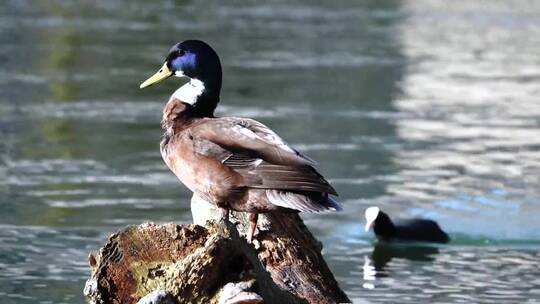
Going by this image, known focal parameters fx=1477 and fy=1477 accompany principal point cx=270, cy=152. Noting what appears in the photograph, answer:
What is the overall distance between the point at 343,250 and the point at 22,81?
10.4 meters

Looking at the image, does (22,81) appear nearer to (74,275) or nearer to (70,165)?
(70,165)

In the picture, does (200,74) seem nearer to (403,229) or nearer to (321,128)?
(403,229)

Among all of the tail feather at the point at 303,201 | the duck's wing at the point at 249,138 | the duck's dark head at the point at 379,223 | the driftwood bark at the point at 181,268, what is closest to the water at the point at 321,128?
the duck's dark head at the point at 379,223

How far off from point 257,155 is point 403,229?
5.62m

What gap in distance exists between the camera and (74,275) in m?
12.3

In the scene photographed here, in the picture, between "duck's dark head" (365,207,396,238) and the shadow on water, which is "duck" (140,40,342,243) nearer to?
the shadow on water

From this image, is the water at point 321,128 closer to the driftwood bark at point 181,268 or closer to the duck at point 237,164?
the duck at point 237,164

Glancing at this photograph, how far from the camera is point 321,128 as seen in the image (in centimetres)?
2000

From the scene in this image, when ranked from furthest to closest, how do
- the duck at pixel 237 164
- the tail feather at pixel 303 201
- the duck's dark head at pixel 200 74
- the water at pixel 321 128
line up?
the water at pixel 321 128 < the duck's dark head at pixel 200 74 < the duck at pixel 237 164 < the tail feather at pixel 303 201

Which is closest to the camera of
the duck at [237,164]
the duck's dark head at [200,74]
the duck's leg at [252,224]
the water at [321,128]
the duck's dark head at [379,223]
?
the duck at [237,164]

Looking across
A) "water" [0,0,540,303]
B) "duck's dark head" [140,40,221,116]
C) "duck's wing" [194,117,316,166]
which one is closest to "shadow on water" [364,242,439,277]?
"water" [0,0,540,303]

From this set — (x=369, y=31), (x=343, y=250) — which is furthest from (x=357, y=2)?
(x=343, y=250)

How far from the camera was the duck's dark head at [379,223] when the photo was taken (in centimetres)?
1439

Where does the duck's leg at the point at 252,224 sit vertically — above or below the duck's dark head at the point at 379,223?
below
